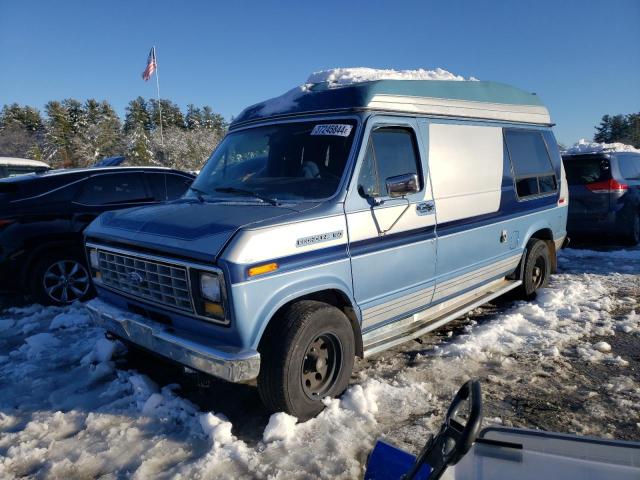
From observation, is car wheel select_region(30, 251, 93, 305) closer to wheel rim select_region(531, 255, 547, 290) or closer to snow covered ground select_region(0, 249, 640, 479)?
snow covered ground select_region(0, 249, 640, 479)

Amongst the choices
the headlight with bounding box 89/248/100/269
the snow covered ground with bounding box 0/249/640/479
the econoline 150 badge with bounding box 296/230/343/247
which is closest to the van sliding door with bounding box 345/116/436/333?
the econoline 150 badge with bounding box 296/230/343/247

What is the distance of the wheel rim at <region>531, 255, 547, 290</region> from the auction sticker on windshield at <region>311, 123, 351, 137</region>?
12.0 feet

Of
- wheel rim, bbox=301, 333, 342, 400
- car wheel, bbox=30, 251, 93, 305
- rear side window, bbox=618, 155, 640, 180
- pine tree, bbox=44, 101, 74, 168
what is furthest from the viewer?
pine tree, bbox=44, 101, 74, 168

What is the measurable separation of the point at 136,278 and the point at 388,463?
2.25 meters

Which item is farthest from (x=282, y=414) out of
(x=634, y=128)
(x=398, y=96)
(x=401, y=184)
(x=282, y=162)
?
→ (x=634, y=128)

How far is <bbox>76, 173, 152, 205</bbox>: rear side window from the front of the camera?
6.32 meters

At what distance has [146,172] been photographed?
7.02 meters

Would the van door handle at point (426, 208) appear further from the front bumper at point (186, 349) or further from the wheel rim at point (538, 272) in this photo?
the wheel rim at point (538, 272)

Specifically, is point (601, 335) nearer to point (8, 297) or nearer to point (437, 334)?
point (437, 334)

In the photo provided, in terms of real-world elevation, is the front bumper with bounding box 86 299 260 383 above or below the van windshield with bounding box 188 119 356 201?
below

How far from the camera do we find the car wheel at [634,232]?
9211mm

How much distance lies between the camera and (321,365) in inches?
130

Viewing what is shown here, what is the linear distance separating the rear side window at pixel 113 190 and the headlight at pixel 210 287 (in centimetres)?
429

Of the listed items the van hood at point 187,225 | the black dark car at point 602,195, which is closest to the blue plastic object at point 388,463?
the van hood at point 187,225
